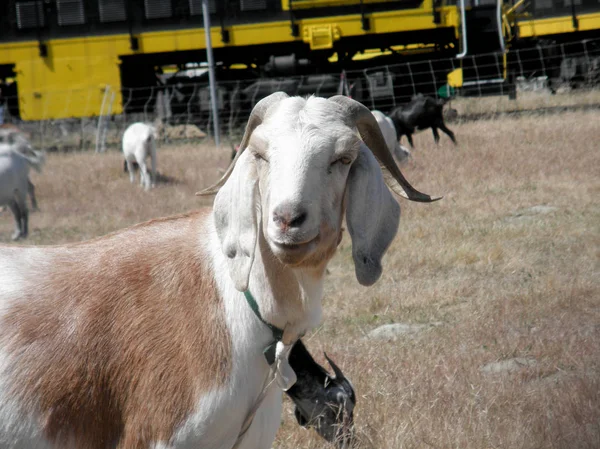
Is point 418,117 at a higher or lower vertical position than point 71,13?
lower

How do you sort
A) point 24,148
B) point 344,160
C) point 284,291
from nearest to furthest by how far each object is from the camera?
point 344,160, point 284,291, point 24,148

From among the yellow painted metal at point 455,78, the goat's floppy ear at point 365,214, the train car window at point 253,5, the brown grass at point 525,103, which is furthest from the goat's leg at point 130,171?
the goat's floppy ear at point 365,214

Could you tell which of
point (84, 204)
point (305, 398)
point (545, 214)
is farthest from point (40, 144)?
point (305, 398)

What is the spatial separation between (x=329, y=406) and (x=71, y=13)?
57.7ft

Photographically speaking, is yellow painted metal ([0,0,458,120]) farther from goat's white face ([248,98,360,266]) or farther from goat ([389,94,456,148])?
goat's white face ([248,98,360,266])

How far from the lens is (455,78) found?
1900 cm

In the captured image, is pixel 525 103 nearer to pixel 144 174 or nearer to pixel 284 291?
pixel 144 174

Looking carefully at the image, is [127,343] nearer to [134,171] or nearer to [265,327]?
[265,327]

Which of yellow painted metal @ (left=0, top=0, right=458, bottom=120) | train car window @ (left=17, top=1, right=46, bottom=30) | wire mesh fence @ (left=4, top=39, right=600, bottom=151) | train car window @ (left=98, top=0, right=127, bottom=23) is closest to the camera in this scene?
wire mesh fence @ (left=4, top=39, right=600, bottom=151)

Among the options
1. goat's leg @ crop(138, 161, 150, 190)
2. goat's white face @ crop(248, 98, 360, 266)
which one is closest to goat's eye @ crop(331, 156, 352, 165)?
goat's white face @ crop(248, 98, 360, 266)

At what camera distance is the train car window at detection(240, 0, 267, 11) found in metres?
19.3

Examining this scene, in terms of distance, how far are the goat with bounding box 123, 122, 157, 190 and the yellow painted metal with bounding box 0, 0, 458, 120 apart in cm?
525

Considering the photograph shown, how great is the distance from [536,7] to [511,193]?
14.3m

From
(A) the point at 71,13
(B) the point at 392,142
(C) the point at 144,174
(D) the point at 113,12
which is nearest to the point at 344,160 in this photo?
(B) the point at 392,142
